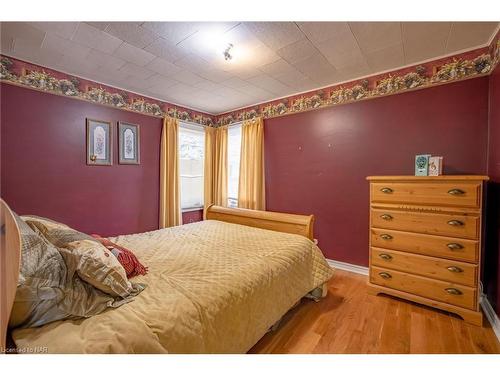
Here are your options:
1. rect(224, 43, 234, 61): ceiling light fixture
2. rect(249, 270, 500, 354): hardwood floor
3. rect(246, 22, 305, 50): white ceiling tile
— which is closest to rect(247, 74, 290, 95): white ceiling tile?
rect(224, 43, 234, 61): ceiling light fixture

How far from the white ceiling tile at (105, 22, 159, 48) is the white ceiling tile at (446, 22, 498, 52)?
250cm

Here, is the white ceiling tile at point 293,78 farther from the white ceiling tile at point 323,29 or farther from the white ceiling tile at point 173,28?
the white ceiling tile at point 173,28

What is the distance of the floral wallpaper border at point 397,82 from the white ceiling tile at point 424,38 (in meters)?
0.16

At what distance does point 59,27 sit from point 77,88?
1.08 m

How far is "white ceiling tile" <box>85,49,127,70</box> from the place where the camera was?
7.39 feet

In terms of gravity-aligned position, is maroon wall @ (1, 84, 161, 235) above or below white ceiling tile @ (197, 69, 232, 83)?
below

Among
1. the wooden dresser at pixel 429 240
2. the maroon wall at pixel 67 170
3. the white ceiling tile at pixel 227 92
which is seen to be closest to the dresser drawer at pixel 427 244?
the wooden dresser at pixel 429 240

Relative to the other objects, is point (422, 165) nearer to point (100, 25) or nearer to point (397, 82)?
point (397, 82)

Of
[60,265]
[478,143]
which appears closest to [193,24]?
[60,265]

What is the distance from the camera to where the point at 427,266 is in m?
2.06

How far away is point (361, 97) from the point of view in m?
2.84

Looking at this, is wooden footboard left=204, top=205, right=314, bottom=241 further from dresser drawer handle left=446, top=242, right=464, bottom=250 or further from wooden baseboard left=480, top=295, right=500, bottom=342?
wooden baseboard left=480, top=295, right=500, bottom=342

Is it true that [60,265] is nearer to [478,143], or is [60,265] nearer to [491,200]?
[491,200]

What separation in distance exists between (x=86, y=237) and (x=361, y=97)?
3.15 m
